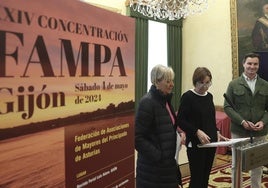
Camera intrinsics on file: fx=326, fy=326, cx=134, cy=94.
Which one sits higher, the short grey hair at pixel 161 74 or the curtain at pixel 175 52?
the curtain at pixel 175 52

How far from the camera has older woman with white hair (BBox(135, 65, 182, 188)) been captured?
2273 millimetres

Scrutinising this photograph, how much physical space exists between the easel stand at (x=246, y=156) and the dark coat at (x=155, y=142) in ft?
2.20

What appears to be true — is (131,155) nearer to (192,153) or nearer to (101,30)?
(101,30)

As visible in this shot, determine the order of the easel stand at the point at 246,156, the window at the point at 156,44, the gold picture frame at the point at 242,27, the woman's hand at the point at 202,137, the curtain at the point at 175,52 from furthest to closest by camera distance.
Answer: the curtain at the point at 175,52
the window at the point at 156,44
the gold picture frame at the point at 242,27
the woman's hand at the point at 202,137
the easel stand at the point at 246,156

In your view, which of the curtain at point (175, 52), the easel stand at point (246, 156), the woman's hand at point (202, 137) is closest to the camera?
the easel stand at point (246, 156)

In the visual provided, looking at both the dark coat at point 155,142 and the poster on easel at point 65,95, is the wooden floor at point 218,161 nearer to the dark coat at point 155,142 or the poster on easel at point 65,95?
the dark coat at point 155,142

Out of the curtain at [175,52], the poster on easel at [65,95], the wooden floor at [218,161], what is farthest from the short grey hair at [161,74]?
the curtain at [175,52]

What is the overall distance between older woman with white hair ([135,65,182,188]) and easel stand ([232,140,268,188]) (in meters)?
0.67

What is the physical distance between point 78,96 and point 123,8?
17.3 feet

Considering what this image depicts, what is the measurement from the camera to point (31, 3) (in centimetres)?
118

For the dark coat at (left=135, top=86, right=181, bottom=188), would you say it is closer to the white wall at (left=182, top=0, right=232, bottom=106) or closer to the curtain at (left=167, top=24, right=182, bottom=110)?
the white wall at (left=182, top=0, right=232, bottom=106)

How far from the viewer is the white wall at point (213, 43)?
6531mm

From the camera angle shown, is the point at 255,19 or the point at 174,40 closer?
the point at 255,19

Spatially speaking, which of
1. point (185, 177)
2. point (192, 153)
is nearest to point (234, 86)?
point (192, 153)
